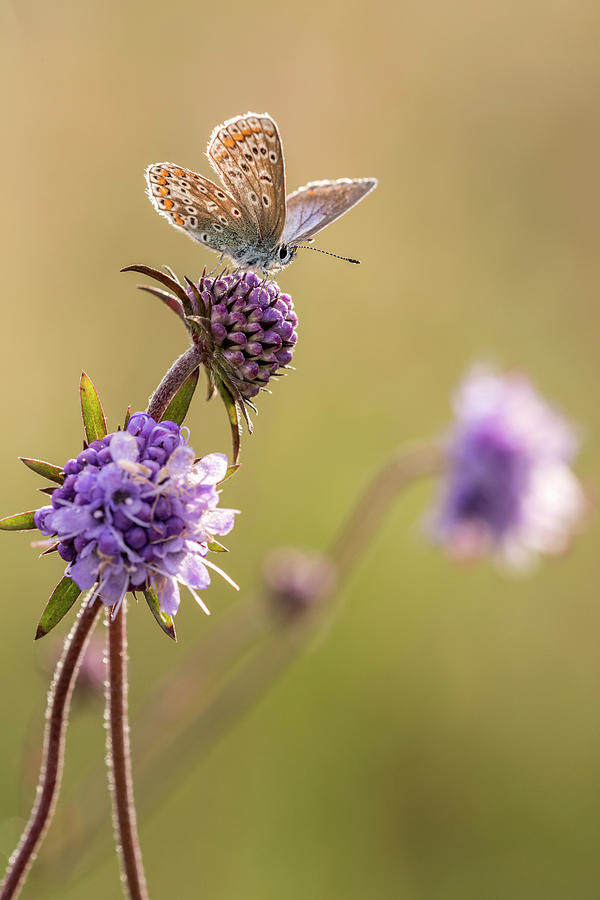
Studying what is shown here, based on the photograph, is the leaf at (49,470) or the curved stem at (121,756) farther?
the leaf at (49,470)

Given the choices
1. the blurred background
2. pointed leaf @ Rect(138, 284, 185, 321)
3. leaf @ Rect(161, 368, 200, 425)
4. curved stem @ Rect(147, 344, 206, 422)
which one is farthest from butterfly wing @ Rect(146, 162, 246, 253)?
the blurred background

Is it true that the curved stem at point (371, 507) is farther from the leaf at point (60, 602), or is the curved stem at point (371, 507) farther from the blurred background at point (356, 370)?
the leaf at point (60, 602)

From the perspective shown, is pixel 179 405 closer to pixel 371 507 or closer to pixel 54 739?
pixel 54 739

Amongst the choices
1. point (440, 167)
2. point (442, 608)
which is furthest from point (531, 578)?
point (440, 167)

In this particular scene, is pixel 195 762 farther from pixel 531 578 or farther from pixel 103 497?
pixel 103 497

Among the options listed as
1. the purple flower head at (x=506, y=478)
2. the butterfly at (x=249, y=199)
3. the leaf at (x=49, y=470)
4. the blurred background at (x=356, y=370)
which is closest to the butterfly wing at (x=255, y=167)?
the butterfly at (x=249, y=199)

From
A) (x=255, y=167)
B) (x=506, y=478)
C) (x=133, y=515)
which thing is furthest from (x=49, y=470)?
(x=506, y=478)
